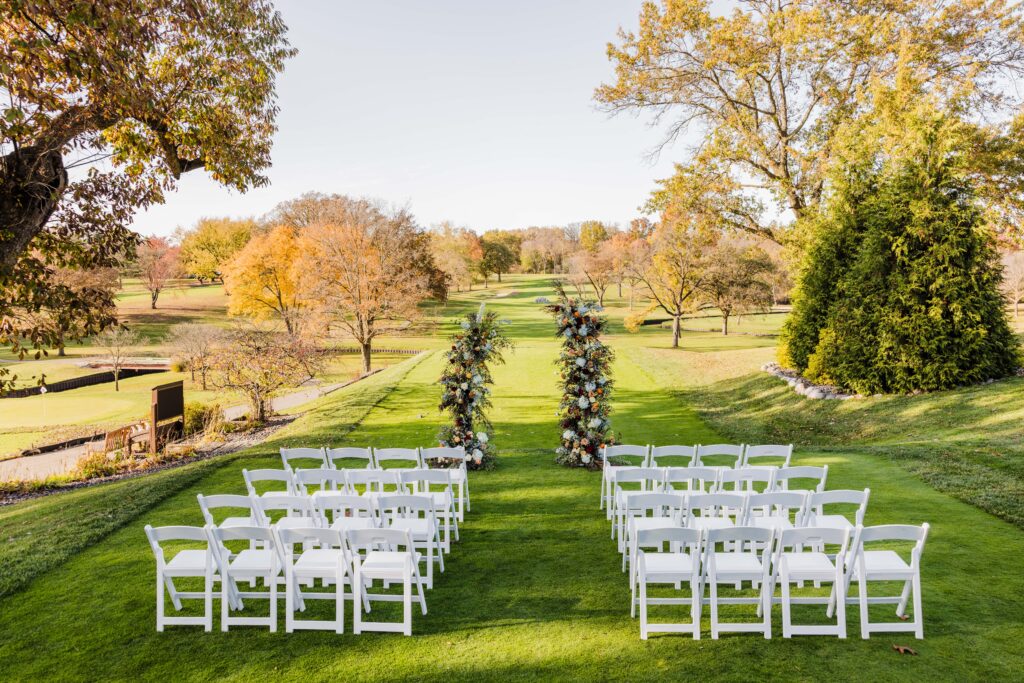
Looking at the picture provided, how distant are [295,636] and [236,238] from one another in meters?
68.0

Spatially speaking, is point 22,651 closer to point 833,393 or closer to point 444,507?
point 444,507

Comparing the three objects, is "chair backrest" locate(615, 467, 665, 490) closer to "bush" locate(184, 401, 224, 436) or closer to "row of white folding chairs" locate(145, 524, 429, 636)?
"row of white folding chairs" locate(145, 524, 429, 636)

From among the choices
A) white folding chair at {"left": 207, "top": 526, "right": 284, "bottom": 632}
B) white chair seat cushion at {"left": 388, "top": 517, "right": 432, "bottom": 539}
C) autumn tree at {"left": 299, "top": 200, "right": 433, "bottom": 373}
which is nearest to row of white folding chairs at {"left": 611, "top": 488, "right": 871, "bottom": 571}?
white chair seat cushion at {"left": 388, "top": 517, "right": 432, "bottom": 539}

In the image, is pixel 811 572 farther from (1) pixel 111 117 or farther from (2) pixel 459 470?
(1) pixel 111 117

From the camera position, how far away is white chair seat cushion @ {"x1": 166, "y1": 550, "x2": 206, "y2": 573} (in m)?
5.42

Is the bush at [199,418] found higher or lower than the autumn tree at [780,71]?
lower

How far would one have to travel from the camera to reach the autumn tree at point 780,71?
1869cm

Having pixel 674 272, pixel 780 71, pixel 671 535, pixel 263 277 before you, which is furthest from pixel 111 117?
pixel 263 277

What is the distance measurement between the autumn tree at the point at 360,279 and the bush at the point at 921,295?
2213 centimetres

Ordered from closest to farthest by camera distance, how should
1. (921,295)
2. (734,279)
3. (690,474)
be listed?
(690,474) < (921,295) < (734,279)

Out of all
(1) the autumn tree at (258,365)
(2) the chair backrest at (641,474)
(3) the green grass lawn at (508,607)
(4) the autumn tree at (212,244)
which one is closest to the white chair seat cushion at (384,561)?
(3) the green grass lawn at (508,607)

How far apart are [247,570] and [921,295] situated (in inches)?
610

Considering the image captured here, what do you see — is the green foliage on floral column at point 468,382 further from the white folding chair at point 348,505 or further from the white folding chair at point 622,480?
the white folding chair at point 348,505

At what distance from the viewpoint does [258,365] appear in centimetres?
1695
